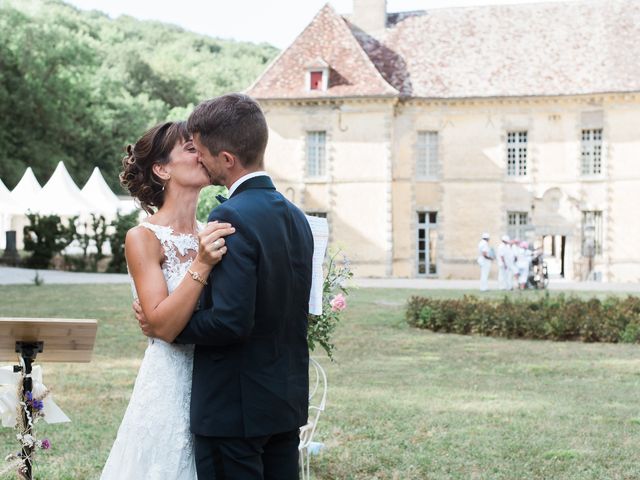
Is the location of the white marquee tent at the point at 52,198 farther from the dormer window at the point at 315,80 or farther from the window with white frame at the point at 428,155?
the window with white frame at the point at 428,155

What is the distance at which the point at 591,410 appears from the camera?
7.74 m

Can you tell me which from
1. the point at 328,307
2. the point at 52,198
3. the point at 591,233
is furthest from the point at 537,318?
the point at 591,233

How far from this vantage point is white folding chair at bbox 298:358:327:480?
16.0ft

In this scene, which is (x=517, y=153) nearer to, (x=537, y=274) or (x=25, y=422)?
(x=537, y=274)

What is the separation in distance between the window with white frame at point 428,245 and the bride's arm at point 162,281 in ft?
100

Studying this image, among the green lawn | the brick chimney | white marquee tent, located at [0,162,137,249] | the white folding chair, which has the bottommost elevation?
the green lawn

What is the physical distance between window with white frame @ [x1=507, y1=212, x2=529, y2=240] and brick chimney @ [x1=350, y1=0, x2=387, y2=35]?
9105 mm

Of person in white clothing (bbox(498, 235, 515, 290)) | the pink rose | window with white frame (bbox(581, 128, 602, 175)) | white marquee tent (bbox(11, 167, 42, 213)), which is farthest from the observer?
window with white frame (bbox(581, 128, 602, 175))

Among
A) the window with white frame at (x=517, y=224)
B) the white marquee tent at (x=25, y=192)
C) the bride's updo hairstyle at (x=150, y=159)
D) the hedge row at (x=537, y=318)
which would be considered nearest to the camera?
the bride's updo hairstyle at (x=150, y=159)

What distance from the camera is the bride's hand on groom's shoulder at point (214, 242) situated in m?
2.67

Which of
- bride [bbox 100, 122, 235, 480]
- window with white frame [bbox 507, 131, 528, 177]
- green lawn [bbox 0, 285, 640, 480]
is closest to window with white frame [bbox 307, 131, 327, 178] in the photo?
window with white frame [bbox 507, 131, 528, 177]

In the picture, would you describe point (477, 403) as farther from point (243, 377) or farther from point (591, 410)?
point (243, 377)

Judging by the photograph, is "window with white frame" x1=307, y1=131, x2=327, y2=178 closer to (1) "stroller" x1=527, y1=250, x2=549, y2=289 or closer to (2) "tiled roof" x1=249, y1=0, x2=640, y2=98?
(2) "tiled roof" x1=249, y1=0, x2=640, y2=98

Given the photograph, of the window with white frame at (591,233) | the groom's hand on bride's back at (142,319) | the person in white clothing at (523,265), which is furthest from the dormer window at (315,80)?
the groom's hand on bride's back at (142,319)
